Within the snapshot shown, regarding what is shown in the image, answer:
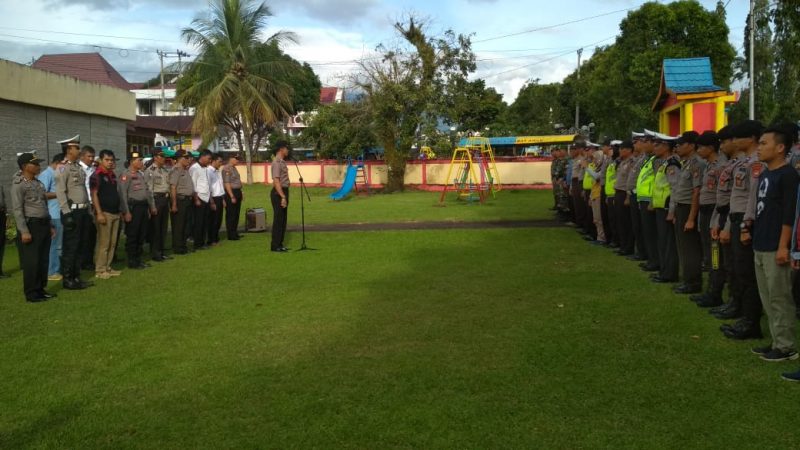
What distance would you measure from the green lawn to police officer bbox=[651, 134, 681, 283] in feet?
26.2

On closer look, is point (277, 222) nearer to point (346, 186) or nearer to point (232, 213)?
point (232, 213)

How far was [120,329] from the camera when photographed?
6.49m

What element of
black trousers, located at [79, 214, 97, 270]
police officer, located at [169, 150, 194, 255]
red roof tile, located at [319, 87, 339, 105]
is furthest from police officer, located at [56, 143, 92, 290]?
red roof tile, located at [319, 87, 339, 105]

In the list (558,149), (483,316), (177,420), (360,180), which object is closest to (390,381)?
(177,420)

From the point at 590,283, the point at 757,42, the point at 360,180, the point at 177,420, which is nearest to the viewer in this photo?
the point at 177,420

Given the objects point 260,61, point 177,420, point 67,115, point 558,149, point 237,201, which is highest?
point 260,61

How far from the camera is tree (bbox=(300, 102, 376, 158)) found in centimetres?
3045

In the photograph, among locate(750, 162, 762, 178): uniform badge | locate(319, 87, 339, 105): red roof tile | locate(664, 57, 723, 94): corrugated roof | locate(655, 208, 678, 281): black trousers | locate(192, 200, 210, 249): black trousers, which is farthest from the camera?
locate(319, 87, 339, 105): red roof tile

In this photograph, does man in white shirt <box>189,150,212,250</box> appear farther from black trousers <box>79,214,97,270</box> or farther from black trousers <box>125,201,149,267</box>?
black trousers <box>79,214,97,270</box>

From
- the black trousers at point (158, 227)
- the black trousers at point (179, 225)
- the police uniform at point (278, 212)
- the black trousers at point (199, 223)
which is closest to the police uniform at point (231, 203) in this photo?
the black trousers at point (199, 223)

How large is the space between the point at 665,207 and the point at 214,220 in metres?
8.60

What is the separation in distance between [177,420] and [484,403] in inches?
78.4

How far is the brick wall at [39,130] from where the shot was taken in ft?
45.6

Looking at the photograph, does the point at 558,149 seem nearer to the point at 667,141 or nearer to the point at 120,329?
the point at 667,141
